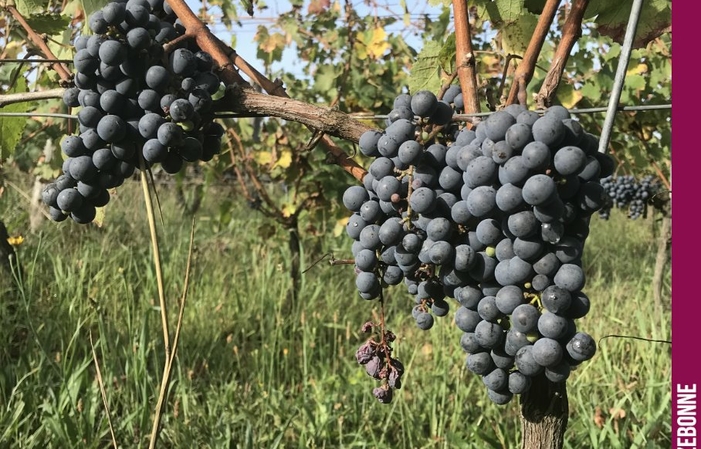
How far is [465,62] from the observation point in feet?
3.19

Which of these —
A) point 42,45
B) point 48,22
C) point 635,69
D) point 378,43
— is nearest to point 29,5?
point 48,22

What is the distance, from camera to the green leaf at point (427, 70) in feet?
4.54

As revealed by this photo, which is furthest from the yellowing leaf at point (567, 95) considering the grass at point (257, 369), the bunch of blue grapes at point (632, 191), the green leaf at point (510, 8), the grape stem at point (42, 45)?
the bunch of blue grapes at point (632, 191)

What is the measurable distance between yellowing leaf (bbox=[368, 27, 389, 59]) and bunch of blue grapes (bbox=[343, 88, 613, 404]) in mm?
2644

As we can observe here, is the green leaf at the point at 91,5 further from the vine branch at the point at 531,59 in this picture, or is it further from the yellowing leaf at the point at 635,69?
the yellowing leaf at the point at 635,69

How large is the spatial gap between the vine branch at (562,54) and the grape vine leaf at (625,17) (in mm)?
222

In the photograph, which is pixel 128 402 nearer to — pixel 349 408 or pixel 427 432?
pixel 349 408

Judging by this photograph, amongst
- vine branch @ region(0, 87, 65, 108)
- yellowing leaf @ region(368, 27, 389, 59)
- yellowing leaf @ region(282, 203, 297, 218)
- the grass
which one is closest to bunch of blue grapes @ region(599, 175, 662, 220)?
the grass

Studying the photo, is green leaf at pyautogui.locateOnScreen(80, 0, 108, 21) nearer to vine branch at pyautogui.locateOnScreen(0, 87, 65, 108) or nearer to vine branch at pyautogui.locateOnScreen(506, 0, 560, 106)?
A: vine branch at pyautogui.locateOnScreen(0, 87, 65, 108)

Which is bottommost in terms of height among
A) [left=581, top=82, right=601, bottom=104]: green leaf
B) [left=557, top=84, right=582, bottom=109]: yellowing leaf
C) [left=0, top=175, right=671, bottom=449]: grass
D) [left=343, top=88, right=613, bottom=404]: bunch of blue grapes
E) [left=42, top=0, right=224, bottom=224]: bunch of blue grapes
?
[left=0, top=175, right=671, bottom=449]: grass

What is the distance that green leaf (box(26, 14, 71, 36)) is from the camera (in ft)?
4.88

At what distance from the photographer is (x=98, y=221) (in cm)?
Answer: 132

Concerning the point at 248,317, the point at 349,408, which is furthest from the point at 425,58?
the point at 248,317

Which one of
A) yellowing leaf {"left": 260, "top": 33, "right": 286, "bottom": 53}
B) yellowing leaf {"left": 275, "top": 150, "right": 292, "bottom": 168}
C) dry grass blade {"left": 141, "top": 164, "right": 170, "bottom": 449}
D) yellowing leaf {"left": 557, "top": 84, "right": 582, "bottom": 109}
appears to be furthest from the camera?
yellowing leaf {"left": 260, "top": 33, "right": 286, "bottom": 53}
